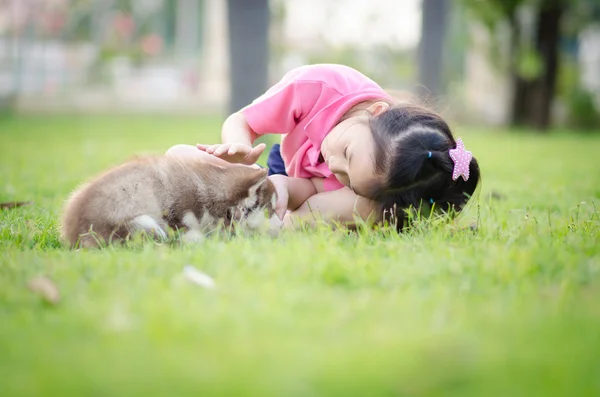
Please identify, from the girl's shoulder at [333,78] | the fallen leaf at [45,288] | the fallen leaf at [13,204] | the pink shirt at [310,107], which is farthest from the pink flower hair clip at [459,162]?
the fallen leaf at [13,204]

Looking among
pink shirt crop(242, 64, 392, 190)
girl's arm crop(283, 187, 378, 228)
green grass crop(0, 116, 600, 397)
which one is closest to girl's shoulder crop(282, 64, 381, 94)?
pink shirt crop(242, 64, 392, 190)

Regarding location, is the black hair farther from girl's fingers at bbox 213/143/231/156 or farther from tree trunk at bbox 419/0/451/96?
tree trunk at bbox 419/0/451/96

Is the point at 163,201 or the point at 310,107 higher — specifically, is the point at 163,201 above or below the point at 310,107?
below

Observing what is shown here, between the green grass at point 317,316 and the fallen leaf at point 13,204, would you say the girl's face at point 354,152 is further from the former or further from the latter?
the fallen leaf at point 13,204

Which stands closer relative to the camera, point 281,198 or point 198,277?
point 198,277

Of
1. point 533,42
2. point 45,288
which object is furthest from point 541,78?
point 45,288

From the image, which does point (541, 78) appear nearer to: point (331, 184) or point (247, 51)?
point (247, 51)

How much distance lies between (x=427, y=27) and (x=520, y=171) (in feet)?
14.8

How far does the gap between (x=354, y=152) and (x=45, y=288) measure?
1.35 metres

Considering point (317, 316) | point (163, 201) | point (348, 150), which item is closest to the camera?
point (317, 316)

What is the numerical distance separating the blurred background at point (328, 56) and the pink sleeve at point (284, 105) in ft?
21.8

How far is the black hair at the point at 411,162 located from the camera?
253 cm

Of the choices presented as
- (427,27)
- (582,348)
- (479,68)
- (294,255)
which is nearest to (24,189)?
(294,255)

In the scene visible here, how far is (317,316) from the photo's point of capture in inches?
59.1
